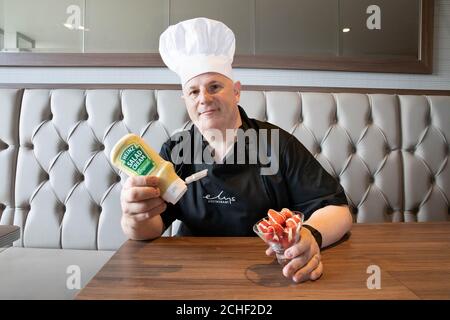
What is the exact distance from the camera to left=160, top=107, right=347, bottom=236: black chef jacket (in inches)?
32.7

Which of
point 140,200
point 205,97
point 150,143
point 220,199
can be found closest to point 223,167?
point 220,199

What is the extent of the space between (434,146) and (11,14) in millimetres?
1845

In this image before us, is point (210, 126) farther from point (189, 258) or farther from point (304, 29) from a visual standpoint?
point (304, 29)

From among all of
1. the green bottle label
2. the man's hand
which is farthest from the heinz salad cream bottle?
the man's hand

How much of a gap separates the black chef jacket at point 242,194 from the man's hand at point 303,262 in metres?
0.29

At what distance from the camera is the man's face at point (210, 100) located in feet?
2.71

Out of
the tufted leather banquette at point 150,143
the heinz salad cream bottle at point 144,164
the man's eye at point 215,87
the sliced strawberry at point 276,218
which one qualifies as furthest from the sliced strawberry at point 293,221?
the tufted leather banquette at point 150,143

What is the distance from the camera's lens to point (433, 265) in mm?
564

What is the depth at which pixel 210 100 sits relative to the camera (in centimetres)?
82

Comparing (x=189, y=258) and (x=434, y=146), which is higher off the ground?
(x=434, y=146)

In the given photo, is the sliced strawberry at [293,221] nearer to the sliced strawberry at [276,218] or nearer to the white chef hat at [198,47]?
the sliced strawberry at [276,218]

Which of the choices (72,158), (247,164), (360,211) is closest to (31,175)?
(72,158)
